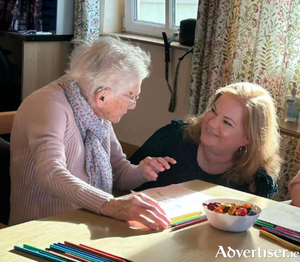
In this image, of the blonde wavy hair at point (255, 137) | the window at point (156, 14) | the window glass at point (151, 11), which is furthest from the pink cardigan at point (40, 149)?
the window glass at point (151, 11)

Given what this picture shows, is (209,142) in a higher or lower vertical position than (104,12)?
lower

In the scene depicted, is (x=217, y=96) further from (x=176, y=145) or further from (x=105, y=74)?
(x=105, y=74)

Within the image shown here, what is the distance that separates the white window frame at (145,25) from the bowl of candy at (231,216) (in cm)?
286

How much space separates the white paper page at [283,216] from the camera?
148cm

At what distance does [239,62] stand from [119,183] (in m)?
1.50

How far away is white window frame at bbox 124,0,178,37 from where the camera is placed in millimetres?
4227

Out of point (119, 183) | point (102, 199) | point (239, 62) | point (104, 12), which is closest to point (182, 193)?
point (102, 199)

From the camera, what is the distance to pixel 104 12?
4387 millimetres

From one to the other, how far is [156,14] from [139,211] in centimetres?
310

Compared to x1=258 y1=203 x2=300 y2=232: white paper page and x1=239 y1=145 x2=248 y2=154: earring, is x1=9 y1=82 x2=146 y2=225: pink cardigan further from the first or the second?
x1=239 y1=145 x2=248 y2=154: earring

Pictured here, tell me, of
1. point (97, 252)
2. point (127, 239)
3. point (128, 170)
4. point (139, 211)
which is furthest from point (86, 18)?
point (97, 252)

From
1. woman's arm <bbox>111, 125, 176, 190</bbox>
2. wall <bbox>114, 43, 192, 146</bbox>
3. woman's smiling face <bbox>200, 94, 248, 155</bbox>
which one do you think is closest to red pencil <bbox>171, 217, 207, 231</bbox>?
woman's arm <bbox>111, 125, 176, 190</bbox>

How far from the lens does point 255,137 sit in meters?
2.13

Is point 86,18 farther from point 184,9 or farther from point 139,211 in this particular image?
point 139,211
